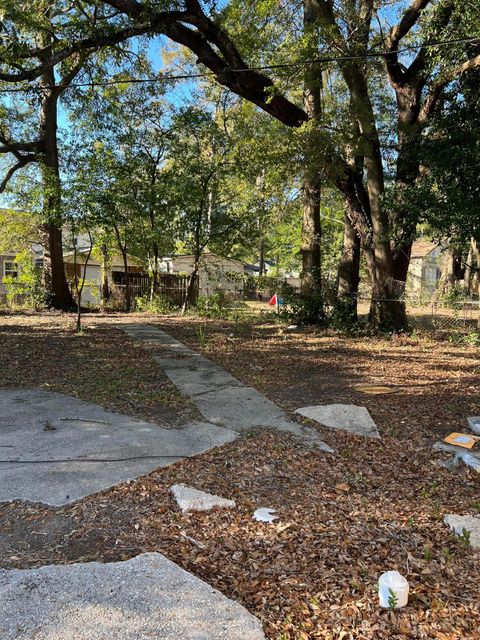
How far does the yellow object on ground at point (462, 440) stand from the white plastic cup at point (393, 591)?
2201mm

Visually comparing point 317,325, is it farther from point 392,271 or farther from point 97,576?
point 97,576

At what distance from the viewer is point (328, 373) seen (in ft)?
22.9

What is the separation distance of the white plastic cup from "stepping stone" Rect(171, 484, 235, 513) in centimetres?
109

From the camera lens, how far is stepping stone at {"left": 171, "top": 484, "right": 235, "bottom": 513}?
2.87 m

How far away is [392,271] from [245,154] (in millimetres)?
5692

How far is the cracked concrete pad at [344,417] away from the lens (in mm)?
4426

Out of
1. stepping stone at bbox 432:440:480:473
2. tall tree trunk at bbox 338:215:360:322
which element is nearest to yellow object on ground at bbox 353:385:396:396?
stepping stone at bbox 432:440:480:473

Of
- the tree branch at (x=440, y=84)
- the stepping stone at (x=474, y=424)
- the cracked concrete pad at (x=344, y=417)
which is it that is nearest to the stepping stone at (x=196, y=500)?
the cracked concrete pad at (x=344, y=417)

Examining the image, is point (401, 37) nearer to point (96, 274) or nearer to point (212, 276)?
point (212, 276)

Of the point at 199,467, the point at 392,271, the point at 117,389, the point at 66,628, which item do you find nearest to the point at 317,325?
Result: the point at 392,271

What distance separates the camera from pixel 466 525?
8.98ft

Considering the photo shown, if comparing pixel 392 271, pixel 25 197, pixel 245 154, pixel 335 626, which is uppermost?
pixel 245 154

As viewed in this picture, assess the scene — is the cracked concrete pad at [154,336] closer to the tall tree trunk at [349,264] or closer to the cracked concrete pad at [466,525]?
the tall tree trunk at [349,264]

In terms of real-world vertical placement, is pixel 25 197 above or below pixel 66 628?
above
